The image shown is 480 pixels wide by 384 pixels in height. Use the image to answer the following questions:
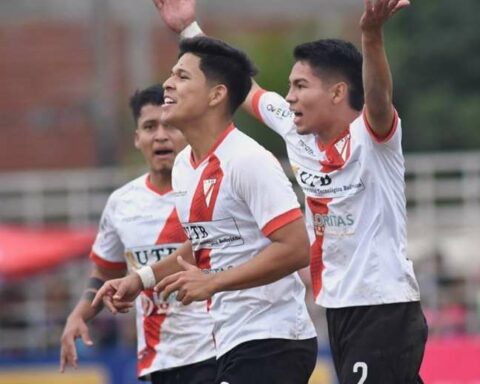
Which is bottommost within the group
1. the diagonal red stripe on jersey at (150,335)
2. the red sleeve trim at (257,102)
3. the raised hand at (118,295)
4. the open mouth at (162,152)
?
the diagonal red stripe on jersey at (150,335)

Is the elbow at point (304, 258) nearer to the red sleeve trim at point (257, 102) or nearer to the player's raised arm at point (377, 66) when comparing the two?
the player's raised arm at point (377, 66)

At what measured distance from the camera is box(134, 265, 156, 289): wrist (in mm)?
7996

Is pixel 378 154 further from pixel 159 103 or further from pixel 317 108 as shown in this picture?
pixel 159 103

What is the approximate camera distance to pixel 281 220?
24.4 feet

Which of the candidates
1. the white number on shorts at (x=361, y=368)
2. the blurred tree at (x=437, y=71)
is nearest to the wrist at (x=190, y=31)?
the white number on shorts at (x=361, y=368)

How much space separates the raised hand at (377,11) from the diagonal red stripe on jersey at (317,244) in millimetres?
1079

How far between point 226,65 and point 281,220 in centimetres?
98

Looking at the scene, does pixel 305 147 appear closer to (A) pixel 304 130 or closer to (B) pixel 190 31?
(A) pixel 304 130

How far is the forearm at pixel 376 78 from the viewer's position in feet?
24.1

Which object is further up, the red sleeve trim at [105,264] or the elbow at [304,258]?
the red sleeve trim at [105,264]

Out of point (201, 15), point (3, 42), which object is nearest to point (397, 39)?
point (201, 15)

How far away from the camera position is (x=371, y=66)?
24.3ft

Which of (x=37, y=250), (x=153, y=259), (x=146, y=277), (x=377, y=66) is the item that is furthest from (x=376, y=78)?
(x=37, y=250)

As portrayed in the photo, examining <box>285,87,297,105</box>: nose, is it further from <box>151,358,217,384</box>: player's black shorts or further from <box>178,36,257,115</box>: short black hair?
<box>151,358,217,384</box>: player's black shorts
